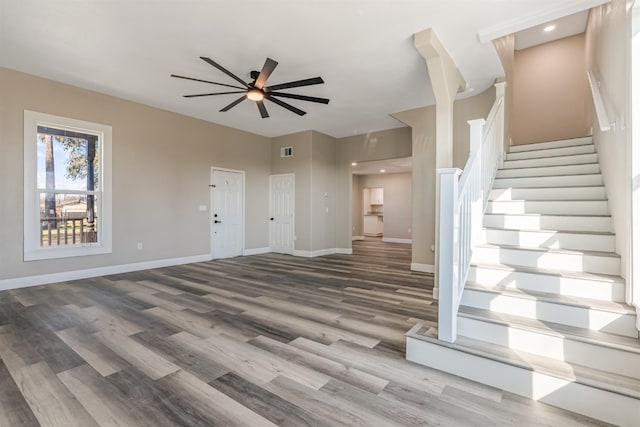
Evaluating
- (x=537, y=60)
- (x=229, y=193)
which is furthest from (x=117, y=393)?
(x=537, y=60)

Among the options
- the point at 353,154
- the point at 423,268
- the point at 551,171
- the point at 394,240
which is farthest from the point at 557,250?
the point at 394,240

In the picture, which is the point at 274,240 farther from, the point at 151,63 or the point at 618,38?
the point at 618,38

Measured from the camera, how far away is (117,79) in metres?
4.42

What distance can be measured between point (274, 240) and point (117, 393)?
6077 millimetres

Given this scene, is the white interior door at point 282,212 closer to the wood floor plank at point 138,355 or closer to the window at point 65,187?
the window at point 65,187

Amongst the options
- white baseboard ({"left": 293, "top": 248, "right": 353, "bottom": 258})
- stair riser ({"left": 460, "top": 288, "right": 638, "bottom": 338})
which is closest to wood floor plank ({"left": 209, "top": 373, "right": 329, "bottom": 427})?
stair riser ({"left": 460, "top": 288, "right": 638, "bottom": 338})

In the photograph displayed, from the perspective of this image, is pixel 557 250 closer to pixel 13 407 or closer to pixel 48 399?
pixel 48 399

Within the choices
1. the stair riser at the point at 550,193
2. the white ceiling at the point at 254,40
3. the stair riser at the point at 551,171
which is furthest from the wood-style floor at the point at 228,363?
the white ceiling at the point at 254,40

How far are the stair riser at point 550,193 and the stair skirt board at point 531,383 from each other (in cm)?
232

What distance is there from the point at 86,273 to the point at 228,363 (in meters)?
4.13

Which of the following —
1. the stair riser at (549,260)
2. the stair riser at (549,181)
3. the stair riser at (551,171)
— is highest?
the stair riser at (551,171)

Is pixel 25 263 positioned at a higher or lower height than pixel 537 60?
lower

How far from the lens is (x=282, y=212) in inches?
305

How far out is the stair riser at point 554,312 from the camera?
1.89 m
